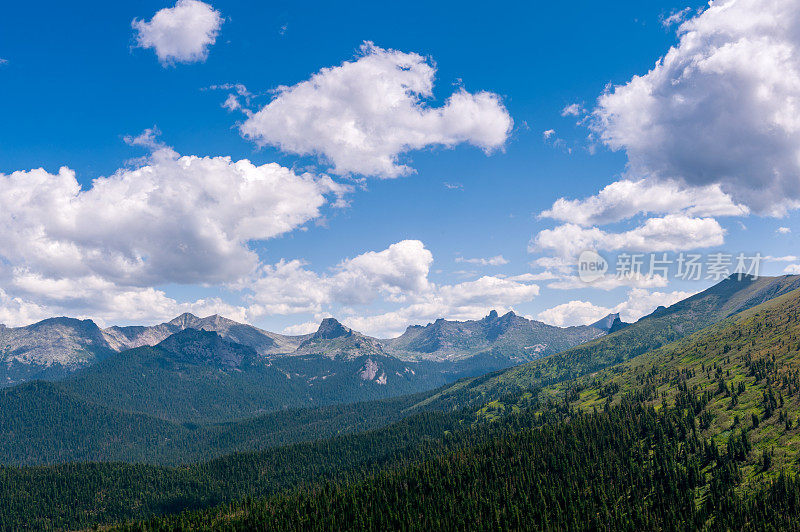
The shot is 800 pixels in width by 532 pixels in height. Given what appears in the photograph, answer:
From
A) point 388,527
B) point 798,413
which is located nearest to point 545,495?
point 388,527

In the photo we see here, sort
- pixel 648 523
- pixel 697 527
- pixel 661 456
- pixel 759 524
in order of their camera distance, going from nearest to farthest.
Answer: pixel 759 524, pixel 697 527, pixel 648 523, pixel 661 456

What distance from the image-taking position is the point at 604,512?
6314 inches

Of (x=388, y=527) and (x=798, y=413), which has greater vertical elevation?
Answer: (x=798, y=413)

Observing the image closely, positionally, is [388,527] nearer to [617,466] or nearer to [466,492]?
[466,492]

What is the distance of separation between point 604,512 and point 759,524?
4463 cm

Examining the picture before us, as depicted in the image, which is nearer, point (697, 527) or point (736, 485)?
point (697, 527)

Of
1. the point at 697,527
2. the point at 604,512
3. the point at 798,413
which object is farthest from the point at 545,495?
the point at 798,413

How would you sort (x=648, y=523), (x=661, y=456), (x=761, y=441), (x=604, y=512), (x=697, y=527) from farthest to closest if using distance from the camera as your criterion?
(x=661, y=456)
(x=761, y=441)
(x=604, y=512)
(x=648, y=523)
(x=697, y=527)

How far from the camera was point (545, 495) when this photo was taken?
179m

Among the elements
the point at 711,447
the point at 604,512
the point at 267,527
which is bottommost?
the point at 267,527

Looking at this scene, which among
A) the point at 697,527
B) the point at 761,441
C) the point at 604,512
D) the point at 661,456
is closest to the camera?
the point at 697,527

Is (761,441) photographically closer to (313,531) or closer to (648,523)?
(648,523)

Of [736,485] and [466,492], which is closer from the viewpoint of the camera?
[736,485]

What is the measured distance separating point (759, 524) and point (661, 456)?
185ft
